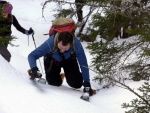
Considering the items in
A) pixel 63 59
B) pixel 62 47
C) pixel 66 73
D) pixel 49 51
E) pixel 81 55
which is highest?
pixel 62 47

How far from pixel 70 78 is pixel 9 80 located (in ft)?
7.39

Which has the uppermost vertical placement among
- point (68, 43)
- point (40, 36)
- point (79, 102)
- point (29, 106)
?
point (68, 43)

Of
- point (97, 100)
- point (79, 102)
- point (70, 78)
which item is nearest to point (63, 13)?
point (70, 78)

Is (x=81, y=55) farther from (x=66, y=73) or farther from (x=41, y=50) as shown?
(x=66, y=73)

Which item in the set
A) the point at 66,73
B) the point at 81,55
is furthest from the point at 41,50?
the point at 66,73

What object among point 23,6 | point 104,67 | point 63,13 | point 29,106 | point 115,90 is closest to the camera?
point 29,106

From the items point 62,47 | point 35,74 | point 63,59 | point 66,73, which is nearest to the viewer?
point 35,74

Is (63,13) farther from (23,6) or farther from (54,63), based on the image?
(23,6)

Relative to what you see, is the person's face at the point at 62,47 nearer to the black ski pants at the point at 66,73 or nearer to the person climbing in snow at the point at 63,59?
the person climbing in snow at the point at 63,59

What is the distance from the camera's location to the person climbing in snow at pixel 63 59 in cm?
451

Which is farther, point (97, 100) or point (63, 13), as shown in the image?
point (63, 13)

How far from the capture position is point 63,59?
528 cm

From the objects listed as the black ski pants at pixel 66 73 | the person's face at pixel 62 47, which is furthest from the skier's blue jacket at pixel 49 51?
the black ski pants at pixel 66 73

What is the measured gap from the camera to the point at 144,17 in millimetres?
6195
